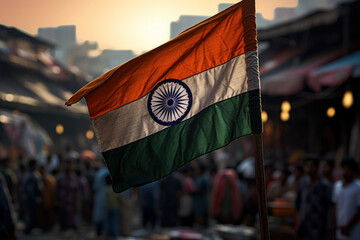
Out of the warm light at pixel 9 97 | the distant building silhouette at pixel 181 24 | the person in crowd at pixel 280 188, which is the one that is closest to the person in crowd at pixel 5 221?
the distant building silhouette at pixel 181 24

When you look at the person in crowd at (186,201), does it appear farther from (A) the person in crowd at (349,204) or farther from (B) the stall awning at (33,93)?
(B) the stall awning at (33,93)

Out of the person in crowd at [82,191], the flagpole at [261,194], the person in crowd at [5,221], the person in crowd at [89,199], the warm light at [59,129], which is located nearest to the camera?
the flagpole at [261,194]

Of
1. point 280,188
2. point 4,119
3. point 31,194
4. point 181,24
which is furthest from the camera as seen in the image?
point 4,119

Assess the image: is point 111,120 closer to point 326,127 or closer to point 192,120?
point 192,120

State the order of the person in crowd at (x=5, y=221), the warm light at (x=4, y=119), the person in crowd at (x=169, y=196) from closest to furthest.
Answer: the person in crowd at (x=5, y=221) < the person in crowd at (x=169, y=196) < the warm light at (x=4, y=119)

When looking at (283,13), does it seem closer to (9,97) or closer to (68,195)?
(9,97)

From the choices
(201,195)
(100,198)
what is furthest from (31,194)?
(201,195)

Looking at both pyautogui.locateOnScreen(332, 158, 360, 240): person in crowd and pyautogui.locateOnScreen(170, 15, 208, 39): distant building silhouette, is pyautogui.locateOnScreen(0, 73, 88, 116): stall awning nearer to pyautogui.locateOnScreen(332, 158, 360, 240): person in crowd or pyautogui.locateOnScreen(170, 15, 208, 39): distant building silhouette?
pyautogui.locateOnScreen(170, 15, 208, 39): distant building silhouette

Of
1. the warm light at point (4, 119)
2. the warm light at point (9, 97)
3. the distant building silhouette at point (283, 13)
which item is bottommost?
the warm light at point (4, 119)
